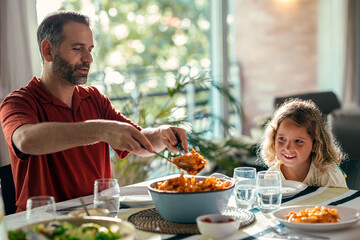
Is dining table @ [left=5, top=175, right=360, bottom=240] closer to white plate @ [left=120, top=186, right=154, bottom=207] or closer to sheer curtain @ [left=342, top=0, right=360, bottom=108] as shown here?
white plate @ [left=120, top=186, right=154, bottom=207]

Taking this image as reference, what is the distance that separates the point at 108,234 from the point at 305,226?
524mm

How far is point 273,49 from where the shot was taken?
21.2ft

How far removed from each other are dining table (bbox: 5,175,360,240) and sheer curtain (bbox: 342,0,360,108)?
498 cm

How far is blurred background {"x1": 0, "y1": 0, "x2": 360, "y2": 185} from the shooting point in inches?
124

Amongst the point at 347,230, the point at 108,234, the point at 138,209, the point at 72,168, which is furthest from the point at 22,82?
the point at 347,230

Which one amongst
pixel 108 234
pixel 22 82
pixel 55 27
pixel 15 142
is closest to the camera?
pixel 108 234

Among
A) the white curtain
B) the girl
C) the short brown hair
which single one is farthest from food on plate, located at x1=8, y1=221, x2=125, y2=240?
the white curtain

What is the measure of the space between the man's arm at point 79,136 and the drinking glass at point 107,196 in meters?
0.18

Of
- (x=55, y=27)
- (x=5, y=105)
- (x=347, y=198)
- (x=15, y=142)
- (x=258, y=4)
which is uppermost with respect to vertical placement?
Answer: (x=258, y=4)

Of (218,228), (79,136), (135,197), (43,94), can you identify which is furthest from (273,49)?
(218,228)

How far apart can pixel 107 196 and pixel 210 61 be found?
3721 mm

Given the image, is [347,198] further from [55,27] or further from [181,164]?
[55,27]

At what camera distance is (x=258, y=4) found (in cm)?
641

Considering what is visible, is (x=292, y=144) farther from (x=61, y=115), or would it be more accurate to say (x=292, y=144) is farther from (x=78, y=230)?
(x=78, y=230)
